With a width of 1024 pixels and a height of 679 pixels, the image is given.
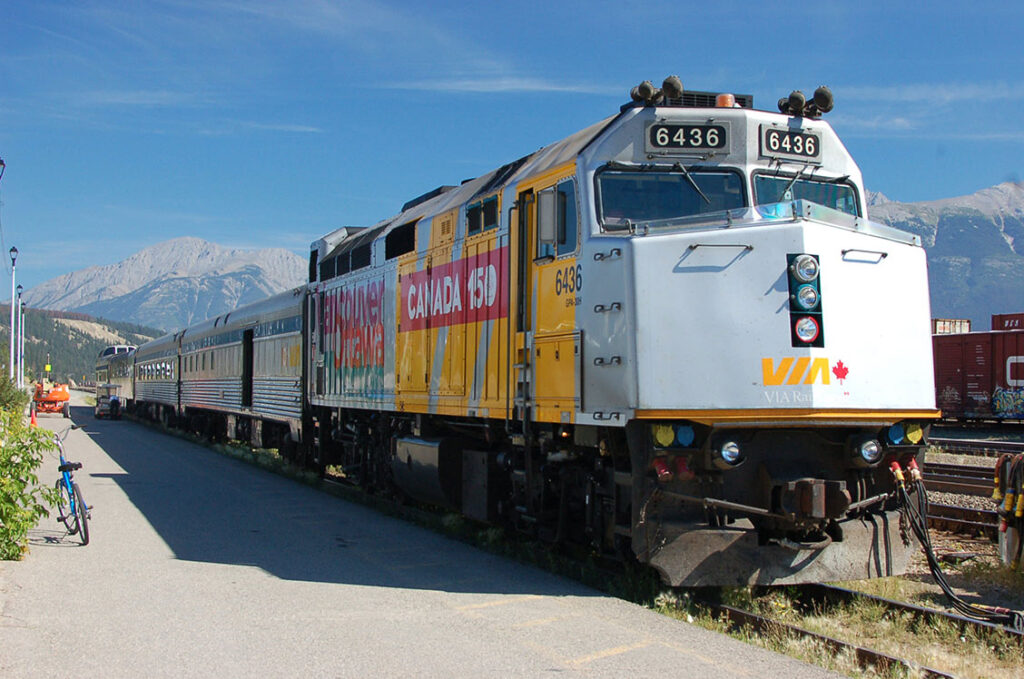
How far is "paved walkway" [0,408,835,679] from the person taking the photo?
6.07 meters

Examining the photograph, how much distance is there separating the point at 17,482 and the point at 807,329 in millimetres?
7733

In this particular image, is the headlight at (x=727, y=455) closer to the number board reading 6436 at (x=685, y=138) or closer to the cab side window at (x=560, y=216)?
the cab side window at (x=560, y=216)

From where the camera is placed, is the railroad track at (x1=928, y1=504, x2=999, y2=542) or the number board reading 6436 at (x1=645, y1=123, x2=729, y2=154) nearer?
the number board reading 6436 at (x1=645, y1=123, x2=729, y2=154)

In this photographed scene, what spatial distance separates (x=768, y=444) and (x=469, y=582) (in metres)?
2.95

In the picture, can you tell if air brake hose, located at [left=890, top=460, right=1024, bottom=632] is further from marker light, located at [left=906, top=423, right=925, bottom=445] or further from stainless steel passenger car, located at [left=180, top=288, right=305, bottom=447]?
stainless steel passenger car, located at [left=180, top=288, right=305, bottom=447]

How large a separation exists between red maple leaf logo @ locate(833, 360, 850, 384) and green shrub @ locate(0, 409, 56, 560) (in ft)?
24.9

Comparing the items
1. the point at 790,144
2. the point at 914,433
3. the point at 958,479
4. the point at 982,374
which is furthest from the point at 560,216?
the point at 982,374

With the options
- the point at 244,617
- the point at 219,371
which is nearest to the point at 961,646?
the point at 244,617

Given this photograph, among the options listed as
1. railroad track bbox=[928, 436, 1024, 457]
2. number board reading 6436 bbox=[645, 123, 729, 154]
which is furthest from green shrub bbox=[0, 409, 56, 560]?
railroad track bbox=[928, 436, 1024, 457]

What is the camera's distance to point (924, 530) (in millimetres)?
7527

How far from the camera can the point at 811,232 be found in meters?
7.38

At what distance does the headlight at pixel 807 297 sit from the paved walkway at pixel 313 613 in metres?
2.54

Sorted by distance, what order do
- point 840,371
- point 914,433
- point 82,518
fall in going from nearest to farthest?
point 840,371 < point 914,433 < point 82,518

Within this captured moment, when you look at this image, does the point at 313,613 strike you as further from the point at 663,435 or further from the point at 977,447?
the point at 977,447
